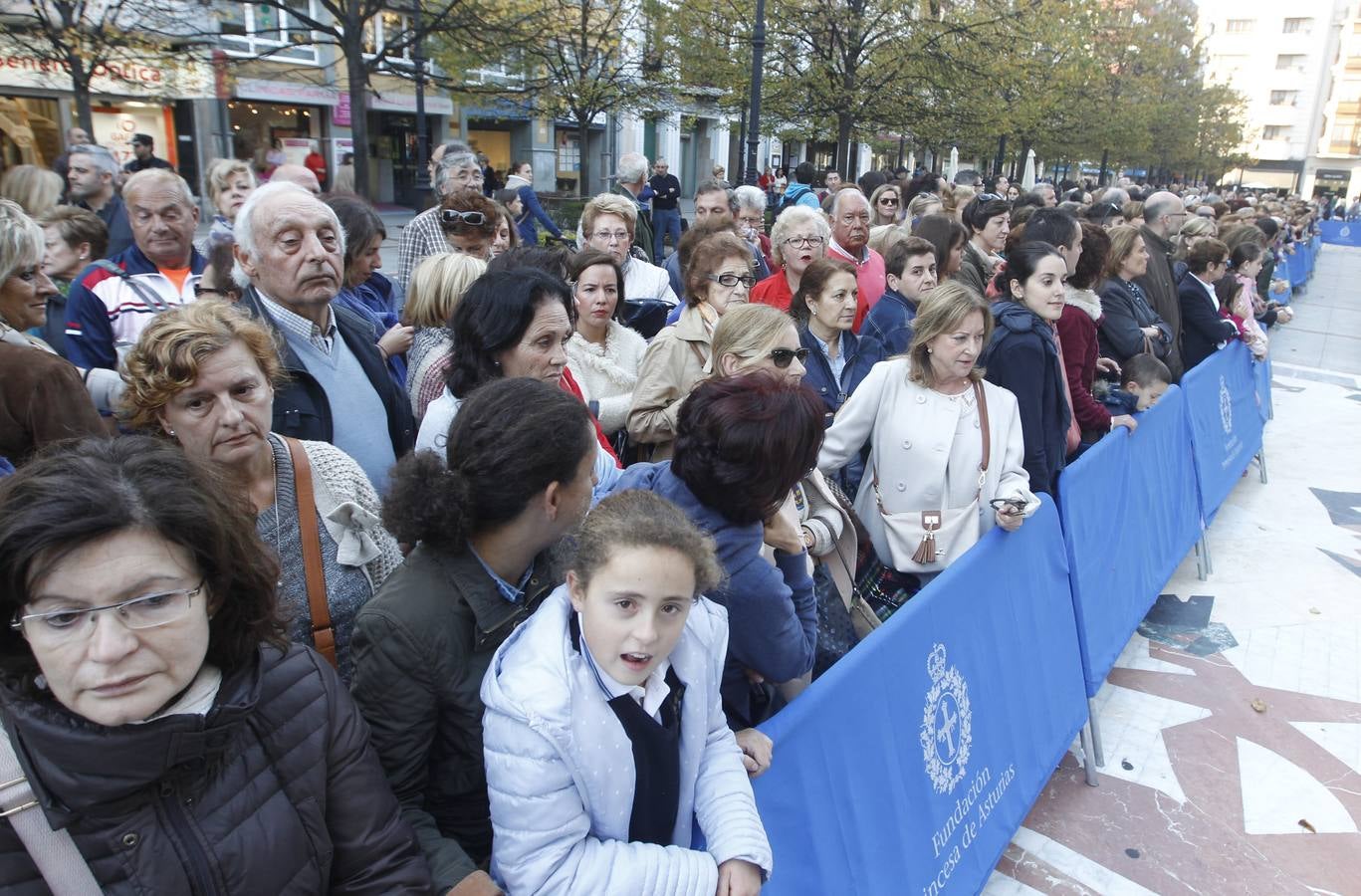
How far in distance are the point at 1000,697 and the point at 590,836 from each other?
2.17 meters

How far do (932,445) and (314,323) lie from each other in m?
2.43

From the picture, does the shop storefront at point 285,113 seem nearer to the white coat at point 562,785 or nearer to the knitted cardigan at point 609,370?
the knitted cardigan at point 609,370

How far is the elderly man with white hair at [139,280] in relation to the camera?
11.2 feet

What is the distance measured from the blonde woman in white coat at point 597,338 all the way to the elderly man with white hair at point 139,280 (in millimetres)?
1582

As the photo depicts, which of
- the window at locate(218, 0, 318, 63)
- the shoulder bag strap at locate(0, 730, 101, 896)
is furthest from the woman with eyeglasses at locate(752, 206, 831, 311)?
the window at locate(218, 0, 318, 63)

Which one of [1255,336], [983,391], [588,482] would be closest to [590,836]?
[588,482]

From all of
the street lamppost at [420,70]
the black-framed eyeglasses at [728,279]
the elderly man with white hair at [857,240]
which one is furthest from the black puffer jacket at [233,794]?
the street lamppost at [420,70]

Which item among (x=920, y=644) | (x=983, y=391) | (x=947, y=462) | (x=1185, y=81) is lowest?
(x=920, y=644)

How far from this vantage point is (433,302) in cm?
371

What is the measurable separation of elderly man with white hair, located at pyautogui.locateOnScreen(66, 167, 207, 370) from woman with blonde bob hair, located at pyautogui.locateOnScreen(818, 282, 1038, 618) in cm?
272

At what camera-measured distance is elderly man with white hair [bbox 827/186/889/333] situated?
6.12 metres

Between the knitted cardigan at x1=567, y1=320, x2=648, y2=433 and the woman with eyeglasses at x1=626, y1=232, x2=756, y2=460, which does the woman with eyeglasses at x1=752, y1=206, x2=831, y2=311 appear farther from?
the knitted cardigan at x1=567, y1=320, x2=648, y2=433

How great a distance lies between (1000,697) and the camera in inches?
133

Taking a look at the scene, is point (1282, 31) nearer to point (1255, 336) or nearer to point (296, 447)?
point (1255, 336)
